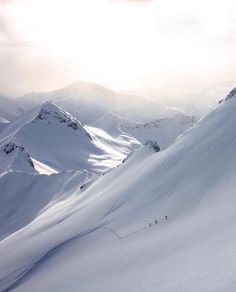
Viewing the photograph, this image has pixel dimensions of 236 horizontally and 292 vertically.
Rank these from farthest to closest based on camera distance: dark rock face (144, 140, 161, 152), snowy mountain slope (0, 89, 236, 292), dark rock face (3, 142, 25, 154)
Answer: dark rock face (3, 142, 25, 154), dark rock face (144, 140, 161, 152), snowy mountain slope (0, 89, 236, 292)

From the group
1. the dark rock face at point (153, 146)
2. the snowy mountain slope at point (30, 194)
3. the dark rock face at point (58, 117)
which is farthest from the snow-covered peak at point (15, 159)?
the dark rock face at point (58, 117)

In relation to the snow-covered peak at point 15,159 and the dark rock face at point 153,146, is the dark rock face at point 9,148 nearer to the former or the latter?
the snow-covered peak at point 15,159

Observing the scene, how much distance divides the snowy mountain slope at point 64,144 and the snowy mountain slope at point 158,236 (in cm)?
8750

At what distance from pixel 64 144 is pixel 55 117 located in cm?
2878

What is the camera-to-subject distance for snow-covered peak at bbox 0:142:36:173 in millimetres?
103363

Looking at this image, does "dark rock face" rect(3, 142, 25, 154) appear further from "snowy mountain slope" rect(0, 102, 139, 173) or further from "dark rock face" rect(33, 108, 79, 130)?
"dark rock face" rect(33, 108, 79, 130)

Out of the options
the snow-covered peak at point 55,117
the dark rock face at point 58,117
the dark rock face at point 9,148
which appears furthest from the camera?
the dark rock face at point 58,117

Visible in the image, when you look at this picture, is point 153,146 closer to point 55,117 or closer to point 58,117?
point 55,117

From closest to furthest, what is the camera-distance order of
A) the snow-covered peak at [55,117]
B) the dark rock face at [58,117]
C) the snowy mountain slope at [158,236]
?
the snowy mountain slope at [158,236]
the snow-covered peak at [55,117]
the dark rock face at [58,117]

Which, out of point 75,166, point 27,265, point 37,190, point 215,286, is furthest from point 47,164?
point 215,286

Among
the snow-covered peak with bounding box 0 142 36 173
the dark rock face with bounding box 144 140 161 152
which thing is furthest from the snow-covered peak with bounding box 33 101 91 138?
the dark rock face with bounding box 144 140 161 152

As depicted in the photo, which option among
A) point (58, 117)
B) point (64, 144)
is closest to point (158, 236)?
point (64, 144)

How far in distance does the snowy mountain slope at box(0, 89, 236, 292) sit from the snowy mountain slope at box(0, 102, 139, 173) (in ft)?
287

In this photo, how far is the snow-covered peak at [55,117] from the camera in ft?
599
